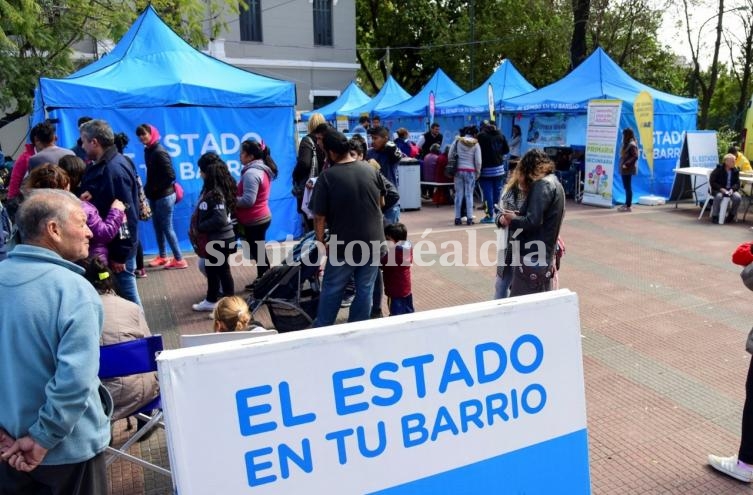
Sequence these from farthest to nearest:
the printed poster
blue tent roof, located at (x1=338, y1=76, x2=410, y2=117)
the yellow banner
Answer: blue tent roof, located at (x1=338, y1=76, x2=410, y2=117), the printed poster, the yellow banner

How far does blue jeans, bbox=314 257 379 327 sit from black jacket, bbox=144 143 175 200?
129 inches

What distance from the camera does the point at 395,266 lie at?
5301 millimetres

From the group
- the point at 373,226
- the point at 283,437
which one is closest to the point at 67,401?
the point at 283,437

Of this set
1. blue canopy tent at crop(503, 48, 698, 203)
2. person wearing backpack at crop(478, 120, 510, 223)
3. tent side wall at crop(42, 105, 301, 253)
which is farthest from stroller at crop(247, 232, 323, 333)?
blue canopy tent at crop(503, 48, 698, 203)

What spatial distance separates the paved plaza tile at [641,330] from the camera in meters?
3.41

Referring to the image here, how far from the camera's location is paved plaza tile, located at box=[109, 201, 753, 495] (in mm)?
3412

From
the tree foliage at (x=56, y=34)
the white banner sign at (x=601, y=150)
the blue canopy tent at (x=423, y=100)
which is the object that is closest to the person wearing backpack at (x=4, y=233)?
the tree foliage at (x=56, y=34)

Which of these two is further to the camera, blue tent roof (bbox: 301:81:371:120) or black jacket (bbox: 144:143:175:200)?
blue tent roof (bbox: 301:81:371:120)

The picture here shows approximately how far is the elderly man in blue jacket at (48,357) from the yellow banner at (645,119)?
1244 cm

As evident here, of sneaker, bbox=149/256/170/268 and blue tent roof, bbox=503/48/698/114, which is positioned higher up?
blue tent roof, bbox=503/48/698/114

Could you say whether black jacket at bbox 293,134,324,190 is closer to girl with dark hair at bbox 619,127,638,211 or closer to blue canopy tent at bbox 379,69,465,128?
girl with dark hair at bbox 619,127,638,211

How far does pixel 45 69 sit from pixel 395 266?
1055 cm

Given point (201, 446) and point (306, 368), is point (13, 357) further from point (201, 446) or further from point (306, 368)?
point (306, 368)

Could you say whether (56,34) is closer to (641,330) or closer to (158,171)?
(158,171)
